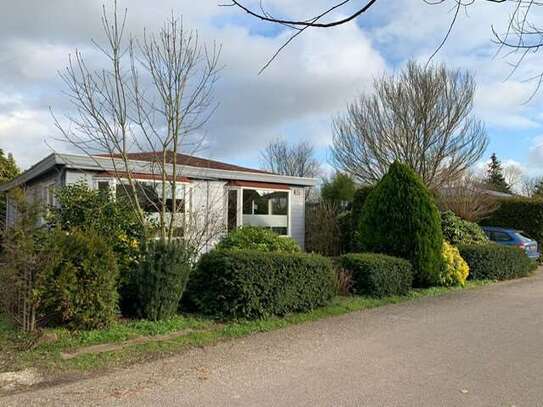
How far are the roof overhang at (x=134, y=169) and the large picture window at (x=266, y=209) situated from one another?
18.6 inches

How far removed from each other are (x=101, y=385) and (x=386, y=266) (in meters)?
6.56

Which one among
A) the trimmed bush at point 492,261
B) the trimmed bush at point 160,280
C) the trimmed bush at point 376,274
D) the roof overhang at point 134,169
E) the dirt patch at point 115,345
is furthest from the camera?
the trimmed bush at point 492,261

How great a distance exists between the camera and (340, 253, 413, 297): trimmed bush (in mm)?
9531

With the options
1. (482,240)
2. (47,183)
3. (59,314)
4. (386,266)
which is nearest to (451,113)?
(482,240)

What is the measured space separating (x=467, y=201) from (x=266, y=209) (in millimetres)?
7543

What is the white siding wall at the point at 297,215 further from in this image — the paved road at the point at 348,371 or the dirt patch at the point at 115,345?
the dirt patch at the point at 115,345

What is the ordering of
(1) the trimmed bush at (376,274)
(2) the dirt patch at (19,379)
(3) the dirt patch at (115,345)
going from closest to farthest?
(2) the dirt patch at (19,379) → (3) the dirt patch at (115,345) → (1) the trimmed bush at (376,274)

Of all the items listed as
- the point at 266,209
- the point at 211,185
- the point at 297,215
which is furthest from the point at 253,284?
the point at 297,215

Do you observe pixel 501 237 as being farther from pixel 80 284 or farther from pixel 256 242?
pixel 80 284

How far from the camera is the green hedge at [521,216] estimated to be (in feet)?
60.6

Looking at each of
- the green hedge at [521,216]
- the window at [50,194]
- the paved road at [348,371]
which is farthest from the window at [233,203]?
the green hedge at [521,216]

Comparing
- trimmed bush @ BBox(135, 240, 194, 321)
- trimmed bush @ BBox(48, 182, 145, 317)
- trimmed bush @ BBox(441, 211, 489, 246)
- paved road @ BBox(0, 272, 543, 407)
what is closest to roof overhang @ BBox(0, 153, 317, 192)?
trimmed bush @ BBox(48, 182, 145, 317)

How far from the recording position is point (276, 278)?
7512 mm

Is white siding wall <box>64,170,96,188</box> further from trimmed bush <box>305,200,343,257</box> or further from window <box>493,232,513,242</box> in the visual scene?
window <box>493,232,513,242</box>
